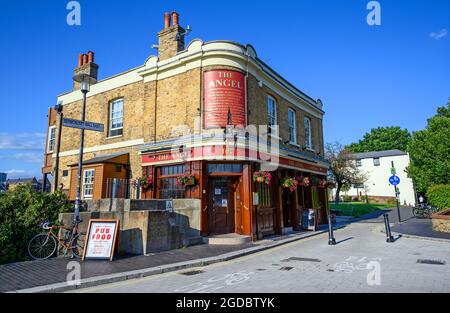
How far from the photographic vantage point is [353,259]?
8695mm

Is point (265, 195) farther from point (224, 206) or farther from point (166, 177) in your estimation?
point (166, 177)

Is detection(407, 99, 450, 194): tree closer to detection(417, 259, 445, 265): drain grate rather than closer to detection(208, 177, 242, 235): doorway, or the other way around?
detection(417, 259, 445, 265): drain grate

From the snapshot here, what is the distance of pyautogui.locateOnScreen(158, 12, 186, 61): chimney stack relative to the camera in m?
14.2

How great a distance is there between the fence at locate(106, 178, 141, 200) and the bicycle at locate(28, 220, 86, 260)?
12.0 feet

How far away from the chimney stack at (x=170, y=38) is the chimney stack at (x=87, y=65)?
599 cm

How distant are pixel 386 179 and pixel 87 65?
4699 centimetres

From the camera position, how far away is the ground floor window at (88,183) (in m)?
14.7

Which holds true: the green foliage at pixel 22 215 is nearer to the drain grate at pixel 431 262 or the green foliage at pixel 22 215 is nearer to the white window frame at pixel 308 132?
the drain grate at pixel 431 262

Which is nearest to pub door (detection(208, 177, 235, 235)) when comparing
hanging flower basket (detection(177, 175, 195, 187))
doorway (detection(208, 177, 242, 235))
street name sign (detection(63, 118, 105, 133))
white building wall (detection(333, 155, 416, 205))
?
doorway (detection(208, 177, 242, 235))

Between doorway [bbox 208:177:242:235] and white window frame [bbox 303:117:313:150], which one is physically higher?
white window frame [bbox 303:117:313:150]

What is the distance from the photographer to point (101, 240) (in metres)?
8.52

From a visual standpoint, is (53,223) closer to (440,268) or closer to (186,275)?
(186,275)

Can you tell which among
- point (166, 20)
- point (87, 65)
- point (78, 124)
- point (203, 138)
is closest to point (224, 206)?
point (203, 138)

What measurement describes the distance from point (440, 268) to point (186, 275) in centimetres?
643
